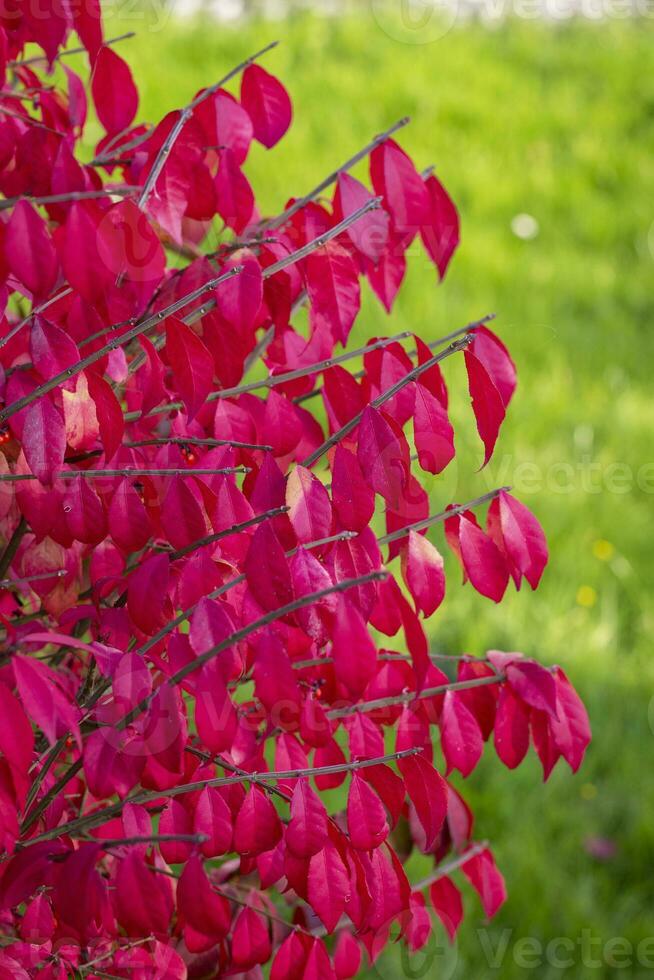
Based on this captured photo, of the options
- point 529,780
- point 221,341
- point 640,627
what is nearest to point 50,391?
point 221,341

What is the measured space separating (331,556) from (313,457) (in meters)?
0.10

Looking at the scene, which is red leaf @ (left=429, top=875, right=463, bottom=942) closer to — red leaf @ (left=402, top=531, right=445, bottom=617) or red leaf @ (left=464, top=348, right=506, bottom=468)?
red leaf @ (left=402, top=531, right=445, bottom=617)

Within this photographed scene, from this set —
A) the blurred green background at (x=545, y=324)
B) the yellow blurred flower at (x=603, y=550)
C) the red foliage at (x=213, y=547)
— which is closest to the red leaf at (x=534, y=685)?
the red foliage at (x=213, y=547)

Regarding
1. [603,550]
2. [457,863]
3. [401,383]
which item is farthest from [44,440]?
[603,550]

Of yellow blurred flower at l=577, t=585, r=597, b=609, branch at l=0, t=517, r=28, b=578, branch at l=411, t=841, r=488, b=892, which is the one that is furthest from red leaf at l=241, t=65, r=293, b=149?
yellow blurred flower at l=577, t=585, r=597, b=609

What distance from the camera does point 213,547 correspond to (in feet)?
3.45

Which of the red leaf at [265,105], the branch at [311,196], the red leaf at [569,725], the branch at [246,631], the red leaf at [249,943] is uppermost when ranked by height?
the red leaf at [265,105]

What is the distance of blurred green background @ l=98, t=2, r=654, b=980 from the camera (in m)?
2.24

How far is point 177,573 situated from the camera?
1.10 metres

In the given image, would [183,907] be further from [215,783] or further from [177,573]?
[177,573]

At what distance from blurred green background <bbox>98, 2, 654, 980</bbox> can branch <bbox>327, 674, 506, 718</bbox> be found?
0.54m

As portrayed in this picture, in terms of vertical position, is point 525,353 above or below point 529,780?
above

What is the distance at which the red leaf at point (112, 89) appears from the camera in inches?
42.9

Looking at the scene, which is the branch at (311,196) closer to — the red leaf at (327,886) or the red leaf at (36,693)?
the red leaf at (36,693)
